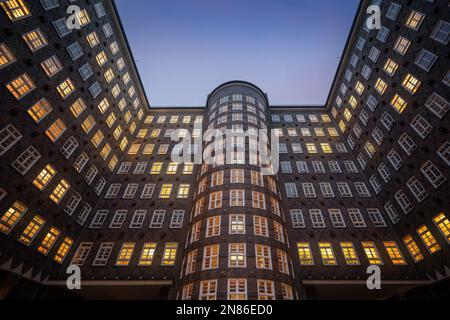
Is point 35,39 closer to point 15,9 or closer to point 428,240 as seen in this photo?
point 15,9

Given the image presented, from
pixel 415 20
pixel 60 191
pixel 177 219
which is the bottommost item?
pixel 60 191

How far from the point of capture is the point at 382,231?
2891cm

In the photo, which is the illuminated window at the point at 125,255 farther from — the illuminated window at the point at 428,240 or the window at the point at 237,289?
the illuminated window at the point at 428,240

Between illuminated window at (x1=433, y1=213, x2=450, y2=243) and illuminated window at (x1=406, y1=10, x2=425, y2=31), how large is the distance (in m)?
20.5

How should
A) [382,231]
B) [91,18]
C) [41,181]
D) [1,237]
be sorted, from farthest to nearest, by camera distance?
1. [91,18]
2. [382,231]
3. [41,181]
4. [1,237]

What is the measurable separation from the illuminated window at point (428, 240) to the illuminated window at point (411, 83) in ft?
50.8

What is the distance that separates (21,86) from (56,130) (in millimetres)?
5428

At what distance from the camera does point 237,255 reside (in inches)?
896

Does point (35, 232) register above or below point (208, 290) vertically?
above

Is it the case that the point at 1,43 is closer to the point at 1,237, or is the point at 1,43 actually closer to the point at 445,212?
the point at 1,237

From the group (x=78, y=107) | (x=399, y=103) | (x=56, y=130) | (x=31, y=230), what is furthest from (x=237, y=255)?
(x=399, y=103)
